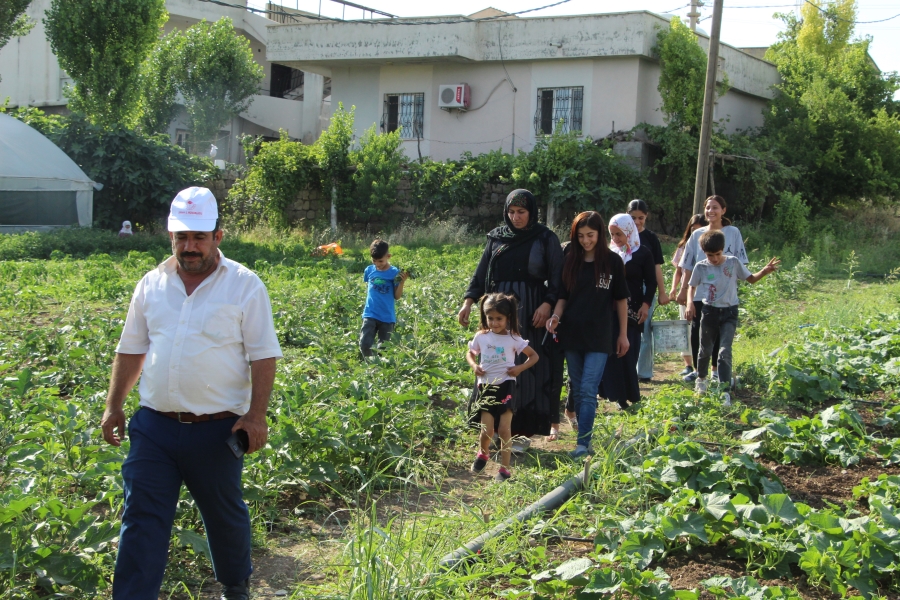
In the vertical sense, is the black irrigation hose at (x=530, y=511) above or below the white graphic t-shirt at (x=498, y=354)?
below

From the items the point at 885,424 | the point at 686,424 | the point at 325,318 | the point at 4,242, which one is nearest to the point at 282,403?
the point at 686,424

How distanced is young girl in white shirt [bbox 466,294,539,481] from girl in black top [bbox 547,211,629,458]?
1.35 feet

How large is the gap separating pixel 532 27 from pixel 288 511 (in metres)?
22.4

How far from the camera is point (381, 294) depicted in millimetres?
8547

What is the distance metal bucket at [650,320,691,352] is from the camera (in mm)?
8344

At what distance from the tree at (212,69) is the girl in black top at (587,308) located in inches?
1311

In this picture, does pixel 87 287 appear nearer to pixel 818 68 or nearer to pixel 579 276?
pixel 579 276

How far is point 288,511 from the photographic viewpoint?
5.25m

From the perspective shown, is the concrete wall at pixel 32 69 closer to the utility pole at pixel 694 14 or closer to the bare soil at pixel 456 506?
the utility pole at pixel 694 14

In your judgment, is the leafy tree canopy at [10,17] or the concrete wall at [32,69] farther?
the concrete wall at [32,69]

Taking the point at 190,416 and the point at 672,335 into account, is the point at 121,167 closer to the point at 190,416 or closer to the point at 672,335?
the point at 672,335

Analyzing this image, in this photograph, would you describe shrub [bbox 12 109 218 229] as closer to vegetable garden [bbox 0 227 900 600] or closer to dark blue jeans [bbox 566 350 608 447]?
vegetable garden [bbox 0 227 900 600]

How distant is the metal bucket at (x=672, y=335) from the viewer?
834 cm

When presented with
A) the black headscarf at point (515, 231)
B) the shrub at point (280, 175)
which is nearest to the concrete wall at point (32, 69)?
the shrub at point (280, 175)
